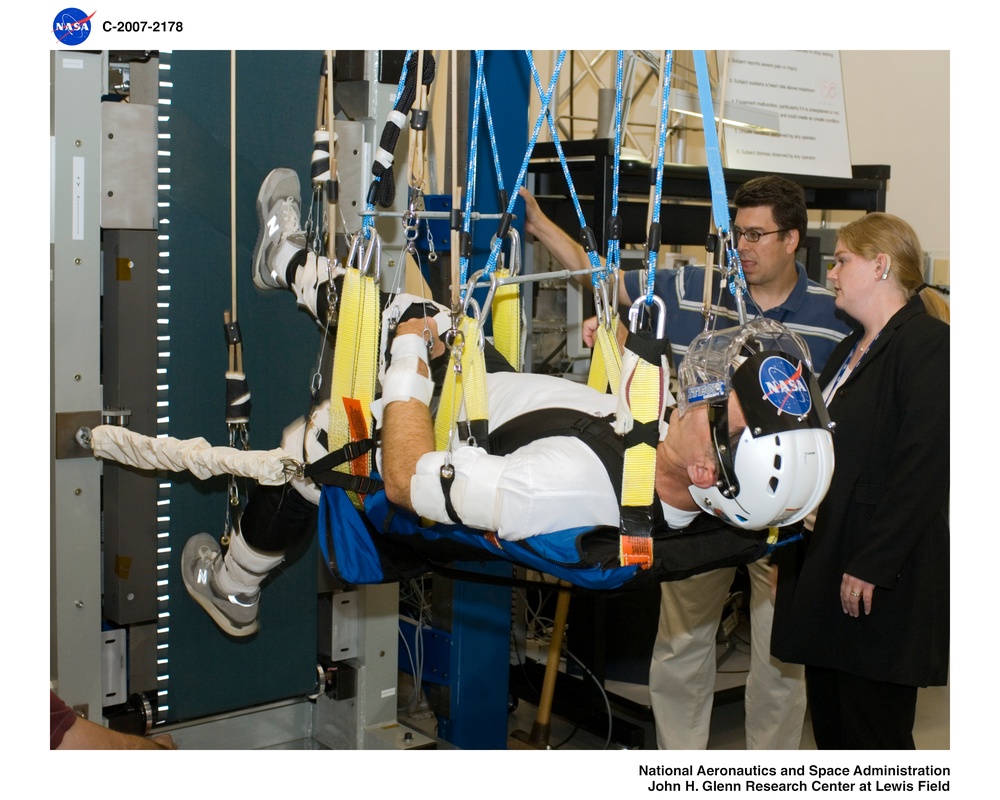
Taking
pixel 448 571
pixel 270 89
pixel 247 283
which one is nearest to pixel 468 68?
pixel 270 89

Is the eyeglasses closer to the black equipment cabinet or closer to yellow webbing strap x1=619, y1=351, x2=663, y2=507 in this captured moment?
the black equipment cabinet

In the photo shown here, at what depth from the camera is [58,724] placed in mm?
2139

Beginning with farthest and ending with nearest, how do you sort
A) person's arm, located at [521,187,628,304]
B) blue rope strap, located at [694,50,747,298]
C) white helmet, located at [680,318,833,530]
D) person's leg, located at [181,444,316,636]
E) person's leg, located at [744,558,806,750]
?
person's leg, located at [744,558,806,750] < person's arm, located at [521,187,628,304] < person's leg, located at [181,444,316,636] < blue rope strap, located at [694,50,747,298] < white helmet, located at [680,318,833,530]

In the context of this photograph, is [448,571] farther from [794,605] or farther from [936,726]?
[936,726]

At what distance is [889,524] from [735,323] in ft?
3.24

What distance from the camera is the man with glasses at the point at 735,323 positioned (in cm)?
324

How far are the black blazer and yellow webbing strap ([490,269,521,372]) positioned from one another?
2.79 feet

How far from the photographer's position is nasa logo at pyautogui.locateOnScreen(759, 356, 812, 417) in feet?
6.25

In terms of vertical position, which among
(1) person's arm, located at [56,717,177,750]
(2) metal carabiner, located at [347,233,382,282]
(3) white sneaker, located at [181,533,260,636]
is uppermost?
(2) metal carabiner, located at [347,233,382,282]

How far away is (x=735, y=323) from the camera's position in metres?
3.37

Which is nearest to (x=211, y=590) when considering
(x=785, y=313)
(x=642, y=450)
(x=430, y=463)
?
(x=430, y=463)

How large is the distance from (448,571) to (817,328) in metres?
1.55
